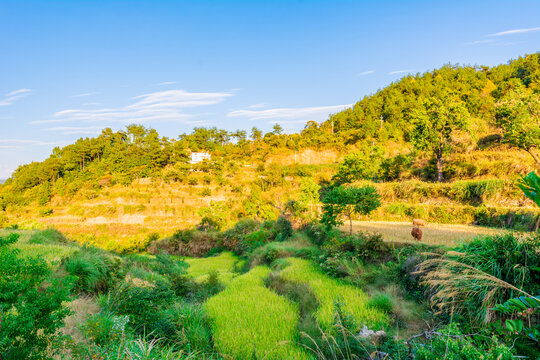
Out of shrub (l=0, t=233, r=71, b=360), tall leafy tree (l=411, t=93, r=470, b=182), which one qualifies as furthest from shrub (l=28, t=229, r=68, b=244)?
tall leafy tree (l=411, t=93, r=470, b=182)

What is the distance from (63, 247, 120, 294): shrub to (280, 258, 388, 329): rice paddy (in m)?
4.86

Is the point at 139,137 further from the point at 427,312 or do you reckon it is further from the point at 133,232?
the point at 427,312

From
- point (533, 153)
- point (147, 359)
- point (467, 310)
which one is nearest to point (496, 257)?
point (467, 310)

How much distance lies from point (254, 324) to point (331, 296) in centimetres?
198

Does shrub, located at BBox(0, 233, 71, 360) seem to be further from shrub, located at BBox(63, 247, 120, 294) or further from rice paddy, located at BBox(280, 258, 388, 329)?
shrub, located at BBox(63, 247, 120, 294)

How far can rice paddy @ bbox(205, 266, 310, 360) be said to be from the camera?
4473mm

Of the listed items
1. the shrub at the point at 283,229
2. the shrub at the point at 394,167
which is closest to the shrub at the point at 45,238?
the shrub at the point at 283,229

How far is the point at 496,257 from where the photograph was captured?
4.94 metres

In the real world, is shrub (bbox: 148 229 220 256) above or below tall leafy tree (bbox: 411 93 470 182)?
below

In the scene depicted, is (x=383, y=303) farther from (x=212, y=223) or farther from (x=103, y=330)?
(x=212, y=223)

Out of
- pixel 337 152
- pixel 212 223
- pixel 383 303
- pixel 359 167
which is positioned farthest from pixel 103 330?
pixel 337 152

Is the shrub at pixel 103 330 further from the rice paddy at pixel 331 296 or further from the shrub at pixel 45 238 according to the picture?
the shrub at pixel 45 238

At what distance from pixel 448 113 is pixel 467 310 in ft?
70.0

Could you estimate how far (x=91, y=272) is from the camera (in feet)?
21.9
